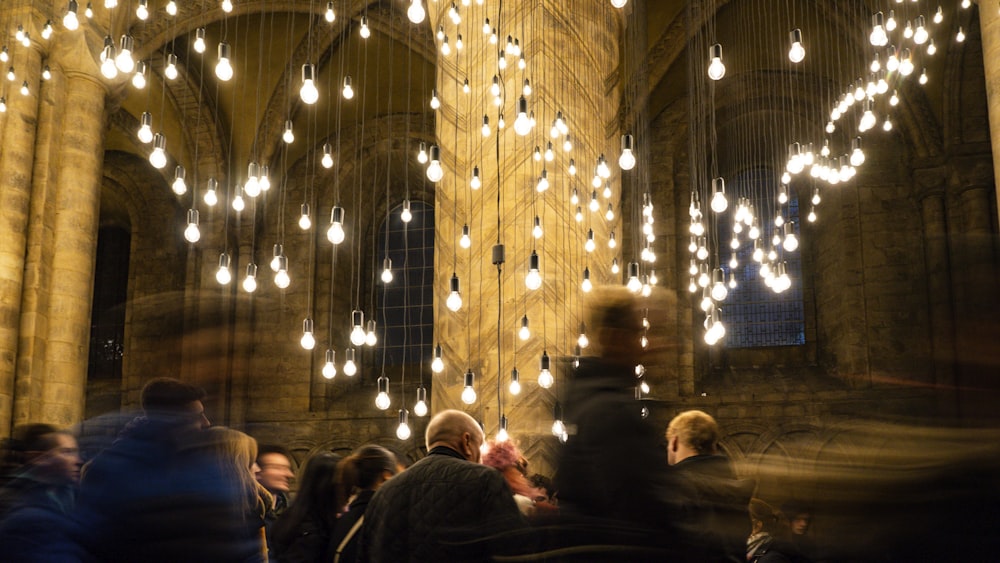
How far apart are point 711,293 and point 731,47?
9.16 meters

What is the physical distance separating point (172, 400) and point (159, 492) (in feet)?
1.06

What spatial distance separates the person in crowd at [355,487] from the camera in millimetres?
4488

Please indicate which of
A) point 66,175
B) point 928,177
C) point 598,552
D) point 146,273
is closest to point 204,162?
point 146,273

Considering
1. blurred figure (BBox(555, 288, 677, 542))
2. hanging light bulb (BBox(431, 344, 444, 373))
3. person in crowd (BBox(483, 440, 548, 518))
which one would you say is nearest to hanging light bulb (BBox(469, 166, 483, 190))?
hanging light bulb (BBox(431, 344, 444, 373))

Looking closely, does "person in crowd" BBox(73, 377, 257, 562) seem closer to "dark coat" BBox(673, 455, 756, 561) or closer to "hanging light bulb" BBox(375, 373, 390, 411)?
"dark coat" BBox(673, 455, 756, 561)

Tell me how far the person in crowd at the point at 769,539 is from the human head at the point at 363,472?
6.03 ft

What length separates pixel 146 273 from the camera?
745 inches

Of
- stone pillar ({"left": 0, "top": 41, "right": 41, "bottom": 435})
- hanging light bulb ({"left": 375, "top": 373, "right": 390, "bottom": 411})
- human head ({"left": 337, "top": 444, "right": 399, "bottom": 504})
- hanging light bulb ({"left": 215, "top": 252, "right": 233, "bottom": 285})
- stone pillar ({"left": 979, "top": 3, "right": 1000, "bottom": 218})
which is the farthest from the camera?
stone pillar ({"left": 0, "top": 41, "right": 41, "bottom": 435})

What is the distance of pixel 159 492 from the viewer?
3469mm

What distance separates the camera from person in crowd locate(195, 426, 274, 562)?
12.0ft

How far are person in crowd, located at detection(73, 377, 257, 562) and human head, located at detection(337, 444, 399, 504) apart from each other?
1198 millimetres

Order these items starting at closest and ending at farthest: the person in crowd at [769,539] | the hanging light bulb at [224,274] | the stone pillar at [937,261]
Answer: the person in crowd at [769,539], the hanging light bulb at [224,274], the stone pillar at [937,261]

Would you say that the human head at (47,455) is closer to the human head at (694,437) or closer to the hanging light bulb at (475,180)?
the human head at (694,437)

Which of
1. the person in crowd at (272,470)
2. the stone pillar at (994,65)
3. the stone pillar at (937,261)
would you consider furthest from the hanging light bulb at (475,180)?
the stone pillar at (937,261)
